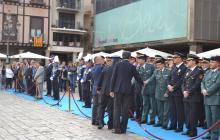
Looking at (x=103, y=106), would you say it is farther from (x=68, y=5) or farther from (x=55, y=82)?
(x=68, y=5)

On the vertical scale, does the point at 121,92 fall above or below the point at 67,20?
below

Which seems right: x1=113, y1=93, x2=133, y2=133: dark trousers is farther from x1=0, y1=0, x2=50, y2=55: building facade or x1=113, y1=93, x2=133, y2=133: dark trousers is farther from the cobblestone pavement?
x1=0, y1=0, x2=50, y2=55: building facade

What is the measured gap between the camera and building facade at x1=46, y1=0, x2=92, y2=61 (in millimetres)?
49781

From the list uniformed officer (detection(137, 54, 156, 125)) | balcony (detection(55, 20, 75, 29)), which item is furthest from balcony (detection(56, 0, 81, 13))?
uniformed officer (detection(137, 54, 156, 125))

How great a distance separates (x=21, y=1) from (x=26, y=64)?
26076mm

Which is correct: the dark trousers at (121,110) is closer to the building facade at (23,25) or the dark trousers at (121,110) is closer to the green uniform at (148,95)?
the green uniform at (148,95)

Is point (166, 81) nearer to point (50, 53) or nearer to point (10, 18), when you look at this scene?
point (10, 18)

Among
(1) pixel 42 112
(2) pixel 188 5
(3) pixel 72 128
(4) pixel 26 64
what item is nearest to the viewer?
(3) pixel 72 128

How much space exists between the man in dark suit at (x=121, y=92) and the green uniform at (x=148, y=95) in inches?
58.0

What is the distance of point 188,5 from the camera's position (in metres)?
30.5

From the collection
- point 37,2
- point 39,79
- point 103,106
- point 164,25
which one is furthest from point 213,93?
point 37,2

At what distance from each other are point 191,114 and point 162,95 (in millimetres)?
1382

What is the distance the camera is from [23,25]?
1828 inches

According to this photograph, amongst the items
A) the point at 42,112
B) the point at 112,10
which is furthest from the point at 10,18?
the point at 42,112
